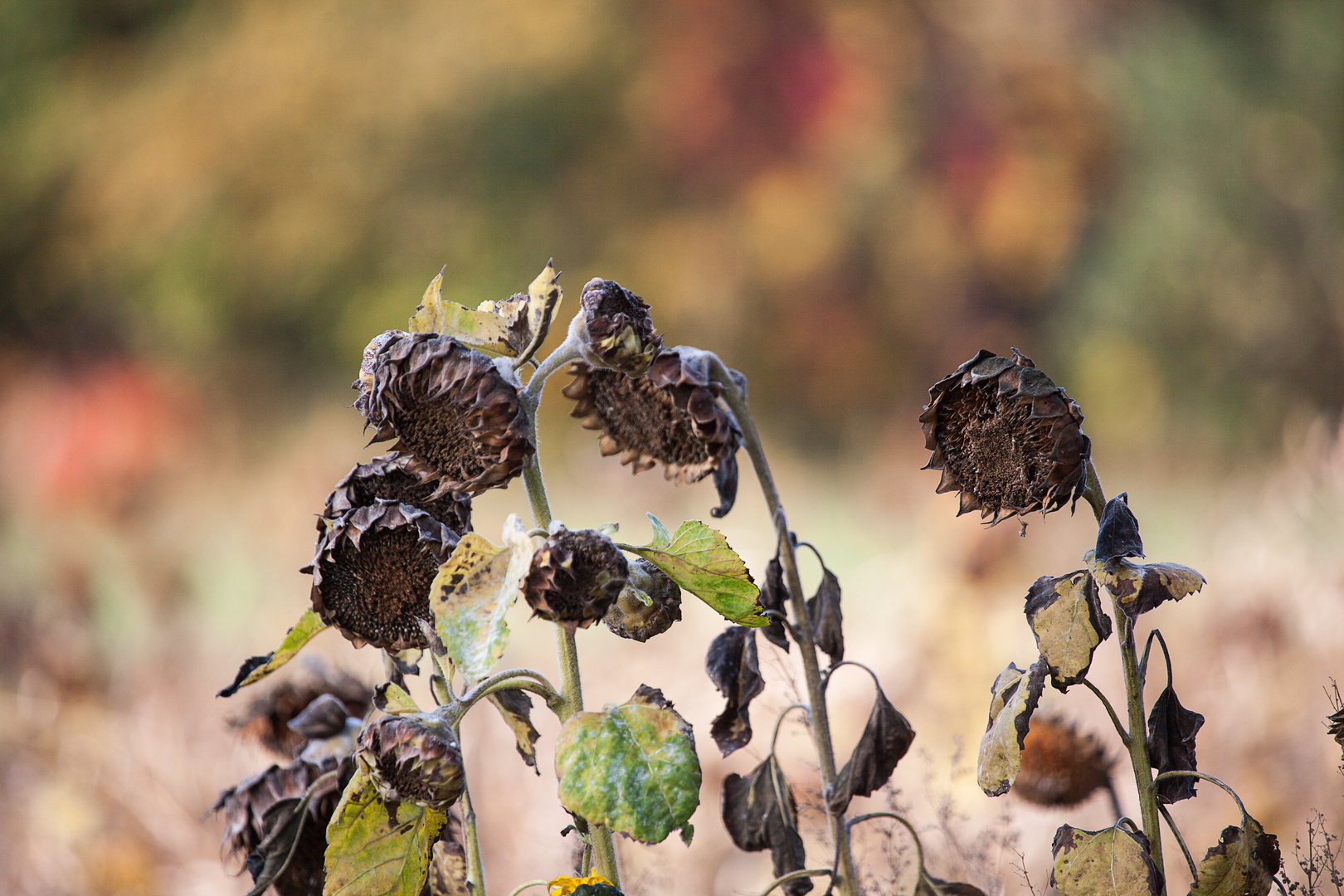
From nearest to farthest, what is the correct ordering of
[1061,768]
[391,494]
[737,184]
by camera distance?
[391,494]
[1061,768]
[737,184]

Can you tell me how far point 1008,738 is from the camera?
39cm

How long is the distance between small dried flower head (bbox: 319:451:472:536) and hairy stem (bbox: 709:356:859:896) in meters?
0.14

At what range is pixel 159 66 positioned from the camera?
175 cm

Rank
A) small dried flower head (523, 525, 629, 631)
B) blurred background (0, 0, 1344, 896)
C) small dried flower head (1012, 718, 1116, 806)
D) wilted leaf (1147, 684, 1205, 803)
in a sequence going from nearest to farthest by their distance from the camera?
small dried flower head (523, 525, 629, 631) < wilted leaf (1147, 684, 1205, 803) < small dried flower head (1012, 718, 1116, 806) < blurred background (0, 0, 1344, 896)

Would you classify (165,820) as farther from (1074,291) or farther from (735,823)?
(1074,291)

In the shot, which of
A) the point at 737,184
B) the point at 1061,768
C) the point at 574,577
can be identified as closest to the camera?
the point at 574,577

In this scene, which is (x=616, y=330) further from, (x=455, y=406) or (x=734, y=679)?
(x=734, y=679)

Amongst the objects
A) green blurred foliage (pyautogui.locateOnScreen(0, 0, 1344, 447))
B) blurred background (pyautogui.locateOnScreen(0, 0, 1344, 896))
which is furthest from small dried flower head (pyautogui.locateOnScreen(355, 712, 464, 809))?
green blurred foliage (pyautogui.locateOnScreen(0, 0, 1344, 447))

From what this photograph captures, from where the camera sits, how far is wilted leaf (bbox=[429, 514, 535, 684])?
327 mm

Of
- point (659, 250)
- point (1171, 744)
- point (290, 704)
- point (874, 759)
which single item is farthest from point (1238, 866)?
point (659, 250)

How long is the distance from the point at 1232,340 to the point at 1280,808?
990 millimetres

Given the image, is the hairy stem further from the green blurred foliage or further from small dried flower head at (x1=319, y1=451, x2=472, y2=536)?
the green blurred foliage

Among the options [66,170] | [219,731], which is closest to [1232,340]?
[219,731]

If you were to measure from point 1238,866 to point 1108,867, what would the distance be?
0.06 meters
